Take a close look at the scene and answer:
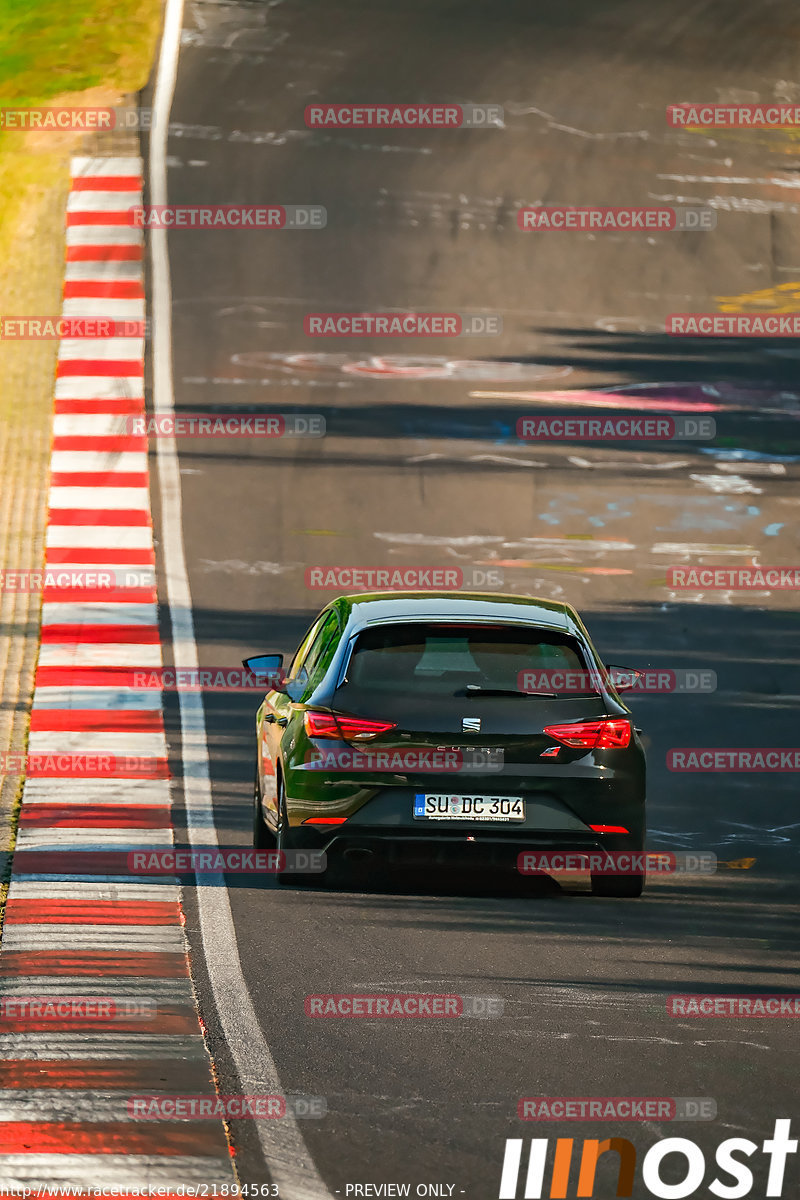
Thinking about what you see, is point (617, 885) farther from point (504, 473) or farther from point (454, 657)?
point (504, 473)

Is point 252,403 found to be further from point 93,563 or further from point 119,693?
point 119,693

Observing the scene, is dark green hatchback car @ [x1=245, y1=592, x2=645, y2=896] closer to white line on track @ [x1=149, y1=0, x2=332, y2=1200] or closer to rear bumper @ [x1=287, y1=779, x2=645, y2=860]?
rear bumper @ [x1=287, y1=779, x2=645, y2=860]

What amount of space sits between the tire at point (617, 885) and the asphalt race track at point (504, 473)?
0.25 meters

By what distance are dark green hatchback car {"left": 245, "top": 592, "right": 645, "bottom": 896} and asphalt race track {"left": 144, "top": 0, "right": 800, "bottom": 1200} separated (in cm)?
30

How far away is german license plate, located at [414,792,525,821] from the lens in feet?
30.6

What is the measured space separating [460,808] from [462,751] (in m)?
0.29

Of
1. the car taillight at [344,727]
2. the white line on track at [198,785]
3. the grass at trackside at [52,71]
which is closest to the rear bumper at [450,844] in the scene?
the car taillight at [344,727]

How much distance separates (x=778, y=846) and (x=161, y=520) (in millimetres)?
9717

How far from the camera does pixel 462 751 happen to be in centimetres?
935

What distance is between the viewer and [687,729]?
603 inches

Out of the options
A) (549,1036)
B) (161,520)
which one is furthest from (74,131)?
(549,1036)

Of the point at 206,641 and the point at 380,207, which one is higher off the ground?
the point at 380,207

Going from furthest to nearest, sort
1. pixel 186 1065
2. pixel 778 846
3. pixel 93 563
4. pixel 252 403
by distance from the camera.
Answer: pixel 252 403 → pixel 93 563 → pixel 778 846 → pixel 186 1065

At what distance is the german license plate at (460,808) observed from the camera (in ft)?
30.6
